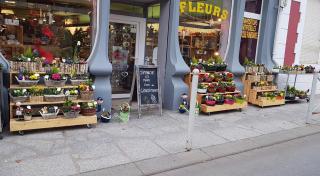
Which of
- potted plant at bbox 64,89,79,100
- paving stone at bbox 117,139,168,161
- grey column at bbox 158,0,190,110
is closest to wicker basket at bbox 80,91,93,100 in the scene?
potted plant at bbox 64,89,79,100

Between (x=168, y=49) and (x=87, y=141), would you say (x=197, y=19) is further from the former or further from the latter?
(x=87, y=141)

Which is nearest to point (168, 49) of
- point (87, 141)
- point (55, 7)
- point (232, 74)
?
point (232, 74)

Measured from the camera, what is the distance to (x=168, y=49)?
7.87 m

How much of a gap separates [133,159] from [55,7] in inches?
161

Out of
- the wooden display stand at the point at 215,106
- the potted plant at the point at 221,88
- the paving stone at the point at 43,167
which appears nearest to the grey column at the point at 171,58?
the wooden display stand at the point at 215,106

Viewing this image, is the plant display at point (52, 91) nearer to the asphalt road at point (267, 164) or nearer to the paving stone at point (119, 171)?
the paving stone at point (119, 171)

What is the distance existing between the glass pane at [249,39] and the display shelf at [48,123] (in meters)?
5.97

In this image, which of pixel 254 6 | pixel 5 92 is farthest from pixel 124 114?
pixel 254 6

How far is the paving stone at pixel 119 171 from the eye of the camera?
4.18 m

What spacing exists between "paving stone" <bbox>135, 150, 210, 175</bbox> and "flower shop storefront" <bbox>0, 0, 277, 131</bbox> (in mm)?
1897

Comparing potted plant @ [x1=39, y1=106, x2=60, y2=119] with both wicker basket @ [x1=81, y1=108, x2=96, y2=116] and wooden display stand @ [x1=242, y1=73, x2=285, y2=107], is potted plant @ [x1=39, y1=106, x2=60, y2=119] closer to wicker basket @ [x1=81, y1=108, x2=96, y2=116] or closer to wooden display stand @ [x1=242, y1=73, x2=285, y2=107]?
wicker basket @ [x1=81, y1=108, x2=96, y2=116]

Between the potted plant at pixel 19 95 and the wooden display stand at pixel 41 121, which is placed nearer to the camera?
the wooden display stand at pixel 41 121

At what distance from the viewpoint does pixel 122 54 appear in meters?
8.70

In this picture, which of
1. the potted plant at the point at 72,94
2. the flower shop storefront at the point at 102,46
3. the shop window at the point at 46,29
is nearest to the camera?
the flower shop storefront at the point at 102,46
